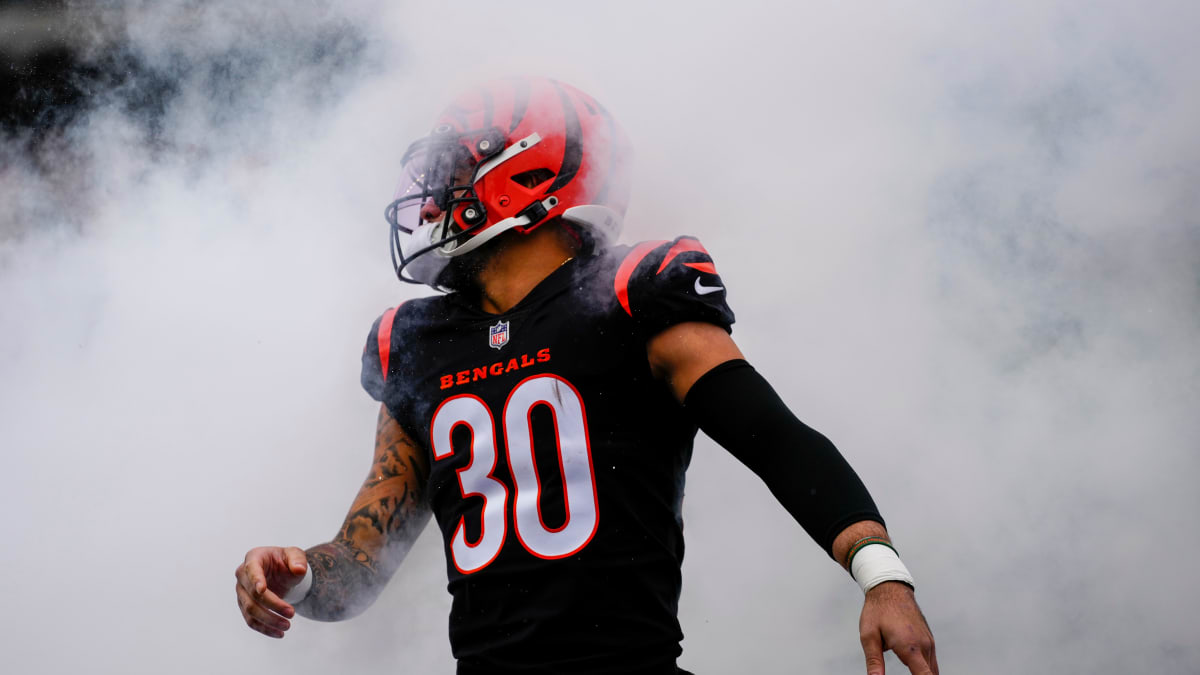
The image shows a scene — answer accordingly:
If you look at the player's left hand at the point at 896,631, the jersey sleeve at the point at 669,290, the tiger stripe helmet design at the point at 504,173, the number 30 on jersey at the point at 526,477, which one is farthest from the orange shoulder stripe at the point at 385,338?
the player's left hand at the point at 896,631

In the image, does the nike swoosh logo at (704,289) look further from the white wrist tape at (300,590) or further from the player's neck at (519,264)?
the white wrist tape at (300,590)

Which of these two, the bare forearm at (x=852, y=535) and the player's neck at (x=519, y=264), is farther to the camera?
the player's neck at (x=519, y=264)

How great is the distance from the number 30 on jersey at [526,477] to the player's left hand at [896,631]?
0.55 metres

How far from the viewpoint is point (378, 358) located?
240 cm

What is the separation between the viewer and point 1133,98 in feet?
10.4

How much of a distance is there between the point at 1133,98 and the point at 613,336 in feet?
6.62

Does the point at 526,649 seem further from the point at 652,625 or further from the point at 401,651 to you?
the point at 401,651

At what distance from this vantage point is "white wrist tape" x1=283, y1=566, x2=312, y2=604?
6.75 ft

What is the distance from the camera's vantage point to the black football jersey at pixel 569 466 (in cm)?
190

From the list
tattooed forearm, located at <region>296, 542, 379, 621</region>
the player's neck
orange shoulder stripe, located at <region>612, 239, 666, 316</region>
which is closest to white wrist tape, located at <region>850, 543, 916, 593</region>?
orange shoulder stripe, located at <region>612, 239, 666, 316</region>

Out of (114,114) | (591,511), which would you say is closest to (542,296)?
(591,511)

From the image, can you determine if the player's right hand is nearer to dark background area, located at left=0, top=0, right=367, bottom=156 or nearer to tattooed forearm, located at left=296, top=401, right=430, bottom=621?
Answer: tattooed forearm, located at left=296, top=401, right=430, bottom=621

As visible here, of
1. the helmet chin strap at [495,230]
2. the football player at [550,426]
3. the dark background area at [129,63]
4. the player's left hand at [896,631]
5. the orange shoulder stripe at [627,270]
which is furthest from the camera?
the dark background area at [129,63]

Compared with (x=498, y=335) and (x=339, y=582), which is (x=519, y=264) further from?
(x=339, y=582)
